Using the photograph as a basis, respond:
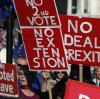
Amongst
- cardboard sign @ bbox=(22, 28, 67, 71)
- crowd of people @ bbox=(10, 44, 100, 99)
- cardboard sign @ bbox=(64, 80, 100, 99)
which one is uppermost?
cardboard sign @ bbox=(22, 28, 67, 71)

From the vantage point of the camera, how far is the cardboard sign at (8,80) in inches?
316

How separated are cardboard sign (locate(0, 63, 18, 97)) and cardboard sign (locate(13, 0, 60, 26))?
758mm

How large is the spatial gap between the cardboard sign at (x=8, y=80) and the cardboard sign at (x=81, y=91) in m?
1.94

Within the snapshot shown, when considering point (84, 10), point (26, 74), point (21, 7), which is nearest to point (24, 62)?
point (26, 74)

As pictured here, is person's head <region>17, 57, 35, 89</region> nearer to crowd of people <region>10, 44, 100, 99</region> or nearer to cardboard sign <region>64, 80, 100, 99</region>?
crowd of people <region>10, 44, 100, 99</region>

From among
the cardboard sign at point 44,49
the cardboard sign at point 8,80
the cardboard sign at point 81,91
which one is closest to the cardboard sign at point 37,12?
the cardboard sign at point 44,49

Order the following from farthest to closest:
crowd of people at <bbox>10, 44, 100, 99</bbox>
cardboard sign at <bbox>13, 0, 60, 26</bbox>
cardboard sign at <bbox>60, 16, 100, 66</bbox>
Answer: crowd of people at <bbox>10, 44, 100, 99</bbox> → cardboard sign at <bbox>13, 0, 60, 26</bbox> → cardboard sign at <bbox>60, 16, 100, 66</bbox>

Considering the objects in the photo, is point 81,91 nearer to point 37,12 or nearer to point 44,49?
point 44,49

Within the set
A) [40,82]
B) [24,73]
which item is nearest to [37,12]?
[24,73]

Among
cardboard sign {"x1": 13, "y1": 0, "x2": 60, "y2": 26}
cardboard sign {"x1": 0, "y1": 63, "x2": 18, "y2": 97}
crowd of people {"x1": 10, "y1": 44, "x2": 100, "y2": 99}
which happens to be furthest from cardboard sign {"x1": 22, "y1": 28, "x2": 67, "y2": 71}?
cardboard sign {"x1": 0, "y1": 63, "x2": 18, "y2": 97}

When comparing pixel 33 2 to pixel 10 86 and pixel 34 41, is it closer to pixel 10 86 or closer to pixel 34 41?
pixel 34 41

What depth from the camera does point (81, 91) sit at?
6043mm

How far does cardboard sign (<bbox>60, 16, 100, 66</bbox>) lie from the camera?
7129 millimetres

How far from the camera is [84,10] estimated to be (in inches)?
752
